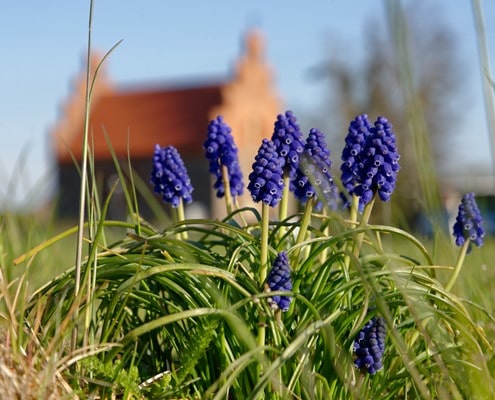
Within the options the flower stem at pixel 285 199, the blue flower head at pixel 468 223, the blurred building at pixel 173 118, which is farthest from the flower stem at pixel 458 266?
the blurred building at pixel 173 118

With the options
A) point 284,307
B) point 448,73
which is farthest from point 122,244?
point 448,73

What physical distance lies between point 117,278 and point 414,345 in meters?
0.76

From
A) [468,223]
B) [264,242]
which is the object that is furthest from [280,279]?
[468,223]

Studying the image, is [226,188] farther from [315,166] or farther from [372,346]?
[372,346]

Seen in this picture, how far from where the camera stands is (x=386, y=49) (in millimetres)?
27562

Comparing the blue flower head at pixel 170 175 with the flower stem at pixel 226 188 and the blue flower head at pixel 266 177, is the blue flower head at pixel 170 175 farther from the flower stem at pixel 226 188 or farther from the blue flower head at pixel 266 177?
the blue flower head at pixel 266 177

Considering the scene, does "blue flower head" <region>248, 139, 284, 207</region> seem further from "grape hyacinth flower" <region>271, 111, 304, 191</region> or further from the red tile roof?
the red tile roof

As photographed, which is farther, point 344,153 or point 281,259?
point 344,153

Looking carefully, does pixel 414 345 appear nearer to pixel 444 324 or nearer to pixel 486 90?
pixel 444 324

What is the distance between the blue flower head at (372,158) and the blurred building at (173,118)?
3058 centimetres

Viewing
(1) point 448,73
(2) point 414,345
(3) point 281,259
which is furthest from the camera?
(1) point 448,73

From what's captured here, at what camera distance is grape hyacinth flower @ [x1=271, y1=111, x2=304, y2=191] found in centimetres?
196

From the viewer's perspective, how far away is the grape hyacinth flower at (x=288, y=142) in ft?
6.43

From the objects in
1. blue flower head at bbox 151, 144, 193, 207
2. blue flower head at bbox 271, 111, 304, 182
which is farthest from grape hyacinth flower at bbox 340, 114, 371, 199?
blue flower head at bbox 151, 144, 193, 207
